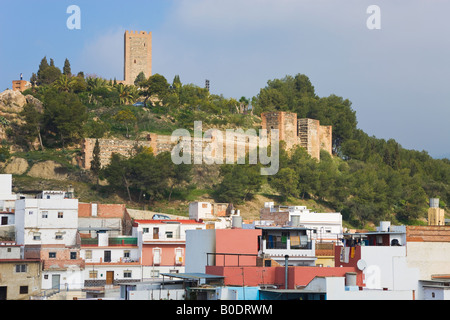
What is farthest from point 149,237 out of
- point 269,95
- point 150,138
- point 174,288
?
point 269,95

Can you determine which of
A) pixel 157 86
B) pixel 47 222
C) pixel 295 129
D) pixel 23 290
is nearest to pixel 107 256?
pixel 47 222

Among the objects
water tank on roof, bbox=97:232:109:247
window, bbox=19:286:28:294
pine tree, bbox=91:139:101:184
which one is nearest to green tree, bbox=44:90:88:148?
pine tree, bbox=91:139:101:184

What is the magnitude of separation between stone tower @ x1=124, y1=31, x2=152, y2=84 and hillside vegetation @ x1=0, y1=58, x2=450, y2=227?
11.8 m

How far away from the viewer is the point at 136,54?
91312mm

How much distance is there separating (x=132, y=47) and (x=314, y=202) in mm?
35764

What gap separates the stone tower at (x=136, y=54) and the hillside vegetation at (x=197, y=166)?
11814 millimetres

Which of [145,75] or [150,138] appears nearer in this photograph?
[150,138]

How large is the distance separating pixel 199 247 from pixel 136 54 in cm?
6633

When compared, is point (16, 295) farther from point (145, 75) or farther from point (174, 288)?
point (145, 75)

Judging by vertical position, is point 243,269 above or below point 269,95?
below

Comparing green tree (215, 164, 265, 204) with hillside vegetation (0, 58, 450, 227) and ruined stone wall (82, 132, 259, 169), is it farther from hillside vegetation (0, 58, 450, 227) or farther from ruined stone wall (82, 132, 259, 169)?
ruined stone wall (82, 132, 259, 169)

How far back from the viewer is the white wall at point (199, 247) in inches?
1037

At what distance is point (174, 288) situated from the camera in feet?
70.1

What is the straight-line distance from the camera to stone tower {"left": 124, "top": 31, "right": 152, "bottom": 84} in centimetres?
9062
